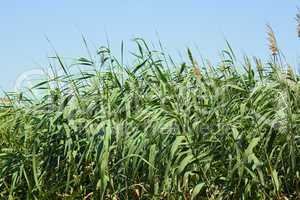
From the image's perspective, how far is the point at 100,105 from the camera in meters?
3.73

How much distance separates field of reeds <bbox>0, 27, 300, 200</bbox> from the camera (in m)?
3.15

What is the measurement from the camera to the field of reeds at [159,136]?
10.3 feet

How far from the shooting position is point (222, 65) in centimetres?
408

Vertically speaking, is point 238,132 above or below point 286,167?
above

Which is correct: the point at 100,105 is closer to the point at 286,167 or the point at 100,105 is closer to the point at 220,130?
the point at 220,130

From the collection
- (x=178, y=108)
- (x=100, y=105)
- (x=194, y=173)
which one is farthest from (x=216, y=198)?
(x=100, y=105)

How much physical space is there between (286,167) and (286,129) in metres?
0.22

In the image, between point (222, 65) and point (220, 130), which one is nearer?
point (220, 130)

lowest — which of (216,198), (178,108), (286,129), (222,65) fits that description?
(216,198)

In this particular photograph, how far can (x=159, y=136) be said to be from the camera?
330 cm

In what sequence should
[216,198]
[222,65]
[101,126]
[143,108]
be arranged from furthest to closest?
[222,65] < [143,108] < [101,126] < [216,198]

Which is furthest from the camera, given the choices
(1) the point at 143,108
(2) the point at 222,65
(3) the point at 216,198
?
(2) the point at 222,65

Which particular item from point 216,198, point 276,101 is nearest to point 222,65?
point 276,101

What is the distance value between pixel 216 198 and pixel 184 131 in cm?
41
